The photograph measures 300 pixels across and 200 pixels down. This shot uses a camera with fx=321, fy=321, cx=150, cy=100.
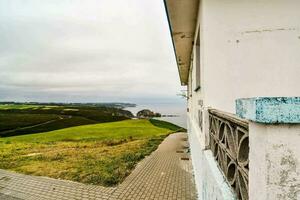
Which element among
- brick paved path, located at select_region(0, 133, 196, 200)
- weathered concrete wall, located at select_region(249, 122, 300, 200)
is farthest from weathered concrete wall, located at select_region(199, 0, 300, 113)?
brick paved path, located at select_region(0, 133, 196, 200)

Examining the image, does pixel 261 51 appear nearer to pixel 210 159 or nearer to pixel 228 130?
pixel 210 159

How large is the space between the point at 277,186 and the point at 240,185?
3.09ft

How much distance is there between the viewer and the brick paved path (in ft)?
27.2

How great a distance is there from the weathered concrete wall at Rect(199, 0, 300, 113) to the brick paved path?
4.40m

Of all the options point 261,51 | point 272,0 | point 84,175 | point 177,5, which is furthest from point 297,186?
point 84,175

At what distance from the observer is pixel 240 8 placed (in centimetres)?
437

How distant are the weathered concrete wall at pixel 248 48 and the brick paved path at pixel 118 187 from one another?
14.4 feet

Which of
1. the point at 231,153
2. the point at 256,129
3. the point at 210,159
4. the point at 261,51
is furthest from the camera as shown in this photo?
the point at 261,51

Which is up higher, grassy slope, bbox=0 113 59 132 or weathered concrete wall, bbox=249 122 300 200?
weathered concrete wall, bbox=249 122 300 200

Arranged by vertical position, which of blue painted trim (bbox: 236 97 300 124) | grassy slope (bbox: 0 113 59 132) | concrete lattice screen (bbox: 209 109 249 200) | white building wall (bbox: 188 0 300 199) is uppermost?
white building wall (bbox: 188 0 300 199)

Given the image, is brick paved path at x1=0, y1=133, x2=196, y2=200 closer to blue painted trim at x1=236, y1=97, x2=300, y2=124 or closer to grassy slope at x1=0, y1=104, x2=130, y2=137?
blue painted trim at x1=236, y1=97, x2=300, y2=124

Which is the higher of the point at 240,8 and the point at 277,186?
the point at 240,8

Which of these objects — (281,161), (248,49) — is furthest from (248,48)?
(281,161)

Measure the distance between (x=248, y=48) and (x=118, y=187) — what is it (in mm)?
6182
